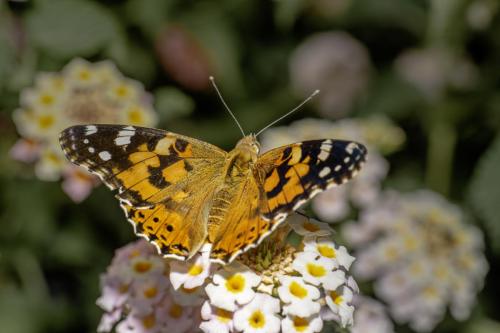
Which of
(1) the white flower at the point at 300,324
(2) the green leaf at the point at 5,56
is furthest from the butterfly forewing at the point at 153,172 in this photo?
(2) the green leaf at the point at 5,56

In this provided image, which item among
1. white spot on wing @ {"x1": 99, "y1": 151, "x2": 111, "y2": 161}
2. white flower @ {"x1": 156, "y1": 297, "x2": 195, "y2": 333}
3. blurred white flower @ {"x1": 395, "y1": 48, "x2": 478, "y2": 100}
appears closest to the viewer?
white flower @ {"x1": 156, "y1": 297, "x2": 195, "y2": 333}

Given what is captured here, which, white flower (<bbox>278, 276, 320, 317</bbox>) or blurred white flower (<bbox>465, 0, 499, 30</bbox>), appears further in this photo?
blurred white flower (<bbox>465, 0, 499, 30</bbox>)

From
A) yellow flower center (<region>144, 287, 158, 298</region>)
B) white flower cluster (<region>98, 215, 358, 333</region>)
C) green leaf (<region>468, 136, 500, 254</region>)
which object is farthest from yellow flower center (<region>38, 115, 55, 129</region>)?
green leaf (<region>468, 136, 500, 254</region>)

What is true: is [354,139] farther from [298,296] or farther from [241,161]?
[298,296]

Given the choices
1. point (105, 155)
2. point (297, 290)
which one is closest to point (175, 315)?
point (297, 290)

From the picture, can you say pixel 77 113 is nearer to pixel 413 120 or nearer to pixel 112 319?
pixel 112 319

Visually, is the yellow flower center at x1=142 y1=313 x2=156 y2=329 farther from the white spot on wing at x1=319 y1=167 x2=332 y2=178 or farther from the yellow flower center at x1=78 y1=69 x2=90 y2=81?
the yellow flower center at x1=78 y1=69 x2=90 y2=81
